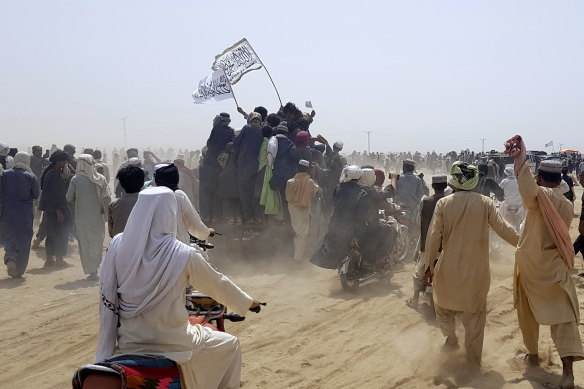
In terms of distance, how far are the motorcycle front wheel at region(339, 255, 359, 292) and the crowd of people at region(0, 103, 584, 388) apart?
0.17m

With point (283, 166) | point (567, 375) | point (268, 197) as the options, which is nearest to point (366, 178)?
point (283, 166)

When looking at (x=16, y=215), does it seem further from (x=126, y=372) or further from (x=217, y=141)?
(x=126, y=372)

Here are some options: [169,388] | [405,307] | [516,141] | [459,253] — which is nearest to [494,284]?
[405,307]

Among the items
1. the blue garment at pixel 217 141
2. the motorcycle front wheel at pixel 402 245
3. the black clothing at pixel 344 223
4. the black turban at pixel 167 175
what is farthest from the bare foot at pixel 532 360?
the blue garment at pixel 217 141

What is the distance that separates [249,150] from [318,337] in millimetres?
4932

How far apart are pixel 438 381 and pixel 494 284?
385 cm

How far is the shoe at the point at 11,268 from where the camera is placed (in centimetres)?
972

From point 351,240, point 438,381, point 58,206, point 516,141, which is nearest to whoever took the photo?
point 516,141

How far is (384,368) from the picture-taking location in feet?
18.0

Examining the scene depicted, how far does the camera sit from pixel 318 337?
6.43m

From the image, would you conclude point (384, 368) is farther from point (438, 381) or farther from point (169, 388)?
point (169, 388)

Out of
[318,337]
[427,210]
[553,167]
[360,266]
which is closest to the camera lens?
[553,167]

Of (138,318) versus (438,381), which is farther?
(438,381)

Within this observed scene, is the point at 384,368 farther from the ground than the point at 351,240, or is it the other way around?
the point at 351,240
